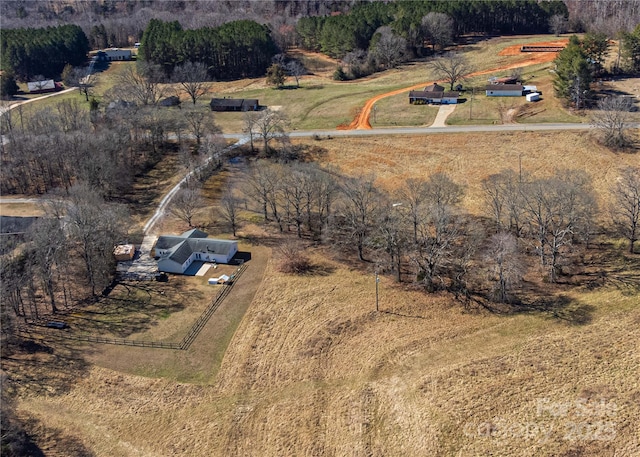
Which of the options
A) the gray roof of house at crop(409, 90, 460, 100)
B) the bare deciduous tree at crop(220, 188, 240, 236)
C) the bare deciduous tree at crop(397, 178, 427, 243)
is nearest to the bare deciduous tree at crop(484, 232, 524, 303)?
the bare deciduous tree at crop(397, 178, 427, 243)

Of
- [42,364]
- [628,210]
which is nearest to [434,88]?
[628,210]

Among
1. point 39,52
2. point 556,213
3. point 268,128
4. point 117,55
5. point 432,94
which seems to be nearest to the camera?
point 556,213

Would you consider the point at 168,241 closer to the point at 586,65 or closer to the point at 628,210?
the point at 628,210

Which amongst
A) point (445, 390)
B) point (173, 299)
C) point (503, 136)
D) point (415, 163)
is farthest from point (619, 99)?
point (173, 299)

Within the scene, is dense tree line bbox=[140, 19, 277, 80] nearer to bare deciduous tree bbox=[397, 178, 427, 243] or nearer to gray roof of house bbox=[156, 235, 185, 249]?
gray roof of house bbox=[156, 235, 185, 249]

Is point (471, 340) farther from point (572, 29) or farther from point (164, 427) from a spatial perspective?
point (572, 29)

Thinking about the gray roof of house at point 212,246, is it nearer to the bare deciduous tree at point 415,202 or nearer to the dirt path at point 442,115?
the bare deciduous tree at point 415,202
